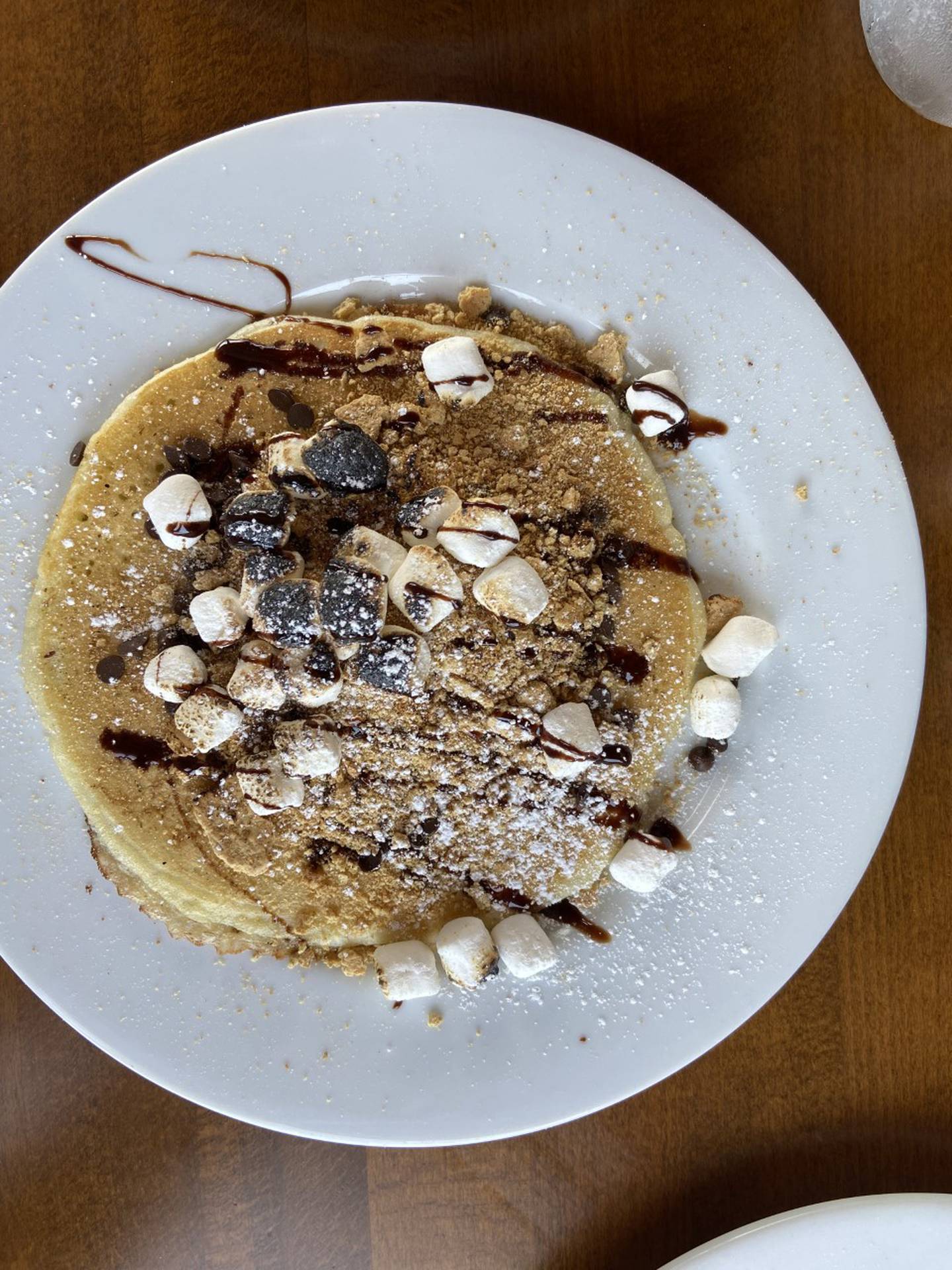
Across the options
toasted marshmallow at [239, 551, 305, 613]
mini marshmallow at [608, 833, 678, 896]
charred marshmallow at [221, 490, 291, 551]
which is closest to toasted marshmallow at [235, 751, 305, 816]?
toasted marshmallow at [239, 551, 305, 613]

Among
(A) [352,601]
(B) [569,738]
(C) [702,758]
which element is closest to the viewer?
(A) [352,601]

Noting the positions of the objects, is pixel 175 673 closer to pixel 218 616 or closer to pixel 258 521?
pixel 218 616

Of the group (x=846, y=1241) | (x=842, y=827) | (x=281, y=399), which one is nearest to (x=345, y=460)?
(x=281, y=399)

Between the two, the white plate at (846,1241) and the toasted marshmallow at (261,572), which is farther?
the white plate at (846,1241)

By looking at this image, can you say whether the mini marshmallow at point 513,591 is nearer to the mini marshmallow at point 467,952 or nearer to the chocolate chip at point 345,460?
the chocolate chip at point 345,460

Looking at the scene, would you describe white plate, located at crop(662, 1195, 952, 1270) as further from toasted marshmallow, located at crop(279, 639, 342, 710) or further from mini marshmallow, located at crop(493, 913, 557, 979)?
toasted marshmallow, located at crop(279, 639, 342, 710)

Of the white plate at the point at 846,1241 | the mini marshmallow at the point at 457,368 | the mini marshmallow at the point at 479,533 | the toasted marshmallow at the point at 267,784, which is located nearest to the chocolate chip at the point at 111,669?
the toasted marshmallow at the point at 267,784

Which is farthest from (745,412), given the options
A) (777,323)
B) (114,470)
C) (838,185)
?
(114,470)
